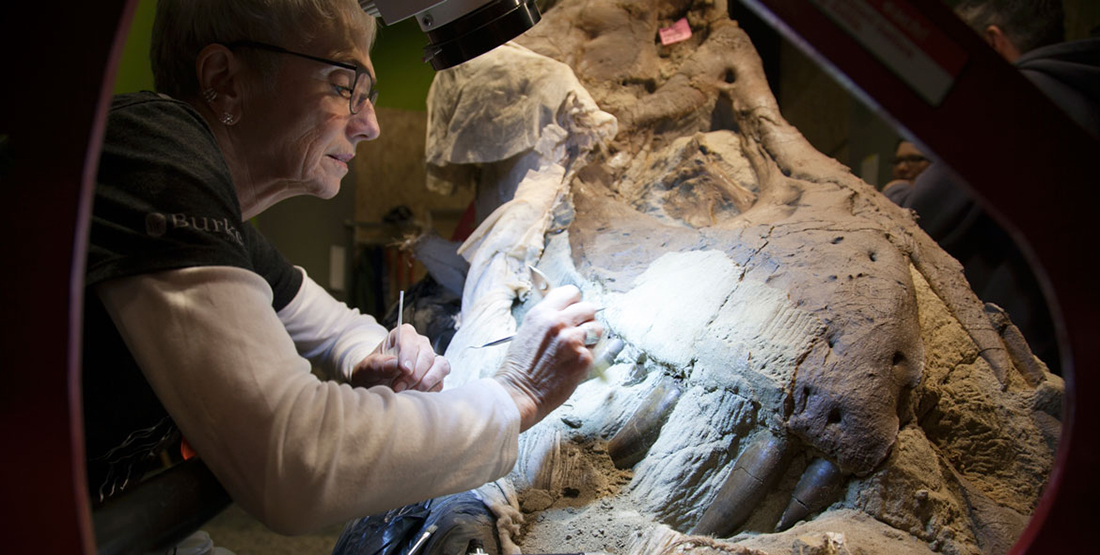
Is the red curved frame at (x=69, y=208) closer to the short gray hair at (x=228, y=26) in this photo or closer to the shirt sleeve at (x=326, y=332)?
the short gray hair at (x=228, y=26)

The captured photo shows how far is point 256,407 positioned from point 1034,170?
2.78 feet

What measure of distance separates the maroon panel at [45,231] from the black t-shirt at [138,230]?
230 millimetres

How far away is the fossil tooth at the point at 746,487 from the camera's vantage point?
1160mm

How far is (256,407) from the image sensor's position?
78cm

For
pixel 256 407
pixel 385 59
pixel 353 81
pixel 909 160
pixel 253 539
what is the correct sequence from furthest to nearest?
pixel 909 160 < pixel 253 539 < pixel 385 59 < pixel 353 81 < pixel 256 407

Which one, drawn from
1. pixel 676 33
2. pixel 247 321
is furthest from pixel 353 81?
pixel 676 33

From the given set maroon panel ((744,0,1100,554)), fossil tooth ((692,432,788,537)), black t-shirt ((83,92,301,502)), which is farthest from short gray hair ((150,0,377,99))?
fossil tooth ((692,432,788,537))

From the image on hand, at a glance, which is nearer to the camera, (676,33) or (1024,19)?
(1024,19)

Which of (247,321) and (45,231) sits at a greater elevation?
(45,231)

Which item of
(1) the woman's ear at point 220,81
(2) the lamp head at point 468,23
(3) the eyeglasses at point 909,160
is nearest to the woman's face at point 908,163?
(3) the eyeglasses at point 909,160

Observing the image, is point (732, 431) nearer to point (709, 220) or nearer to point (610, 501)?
point (610, 501)

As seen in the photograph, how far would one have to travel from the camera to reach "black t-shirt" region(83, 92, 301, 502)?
774 millimetres

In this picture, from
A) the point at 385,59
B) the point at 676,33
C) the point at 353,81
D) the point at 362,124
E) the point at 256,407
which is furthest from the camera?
the point at 676,33

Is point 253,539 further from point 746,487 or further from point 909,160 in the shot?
point 909,160
